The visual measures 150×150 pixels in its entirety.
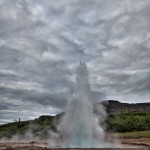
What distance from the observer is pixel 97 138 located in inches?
1483

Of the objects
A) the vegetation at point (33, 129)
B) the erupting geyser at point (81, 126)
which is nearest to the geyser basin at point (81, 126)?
the erupting geyser at point (81, 126)

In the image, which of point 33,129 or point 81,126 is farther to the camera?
point 33,129

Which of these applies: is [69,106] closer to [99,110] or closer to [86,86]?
[86,86]

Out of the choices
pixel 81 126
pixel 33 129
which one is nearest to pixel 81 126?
pixel 81 126

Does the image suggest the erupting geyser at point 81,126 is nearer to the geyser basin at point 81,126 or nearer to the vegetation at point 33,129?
the geyser basin at point 81,126

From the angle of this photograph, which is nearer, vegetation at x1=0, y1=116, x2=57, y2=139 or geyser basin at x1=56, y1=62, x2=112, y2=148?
geyser basin at x1=56, y1=62, x2=112, y2=148

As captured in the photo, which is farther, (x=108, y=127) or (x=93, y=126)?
(x=108, y=127)

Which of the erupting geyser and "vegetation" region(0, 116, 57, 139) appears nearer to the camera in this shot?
the erupting geyser

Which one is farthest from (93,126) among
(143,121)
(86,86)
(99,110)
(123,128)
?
(143,121)

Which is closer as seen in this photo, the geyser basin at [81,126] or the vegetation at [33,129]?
the geyser basin at [81,126]

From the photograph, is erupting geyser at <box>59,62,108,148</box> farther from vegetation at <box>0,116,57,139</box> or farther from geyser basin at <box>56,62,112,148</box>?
vegetation at <box>0,116,57,139</box>

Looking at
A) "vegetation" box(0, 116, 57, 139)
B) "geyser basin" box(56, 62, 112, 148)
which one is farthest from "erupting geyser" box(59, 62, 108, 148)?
"vegetation" box(0, 116, 57, 139)

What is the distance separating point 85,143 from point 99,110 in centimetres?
1010

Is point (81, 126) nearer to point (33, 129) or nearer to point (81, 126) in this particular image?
point (81, 126)
